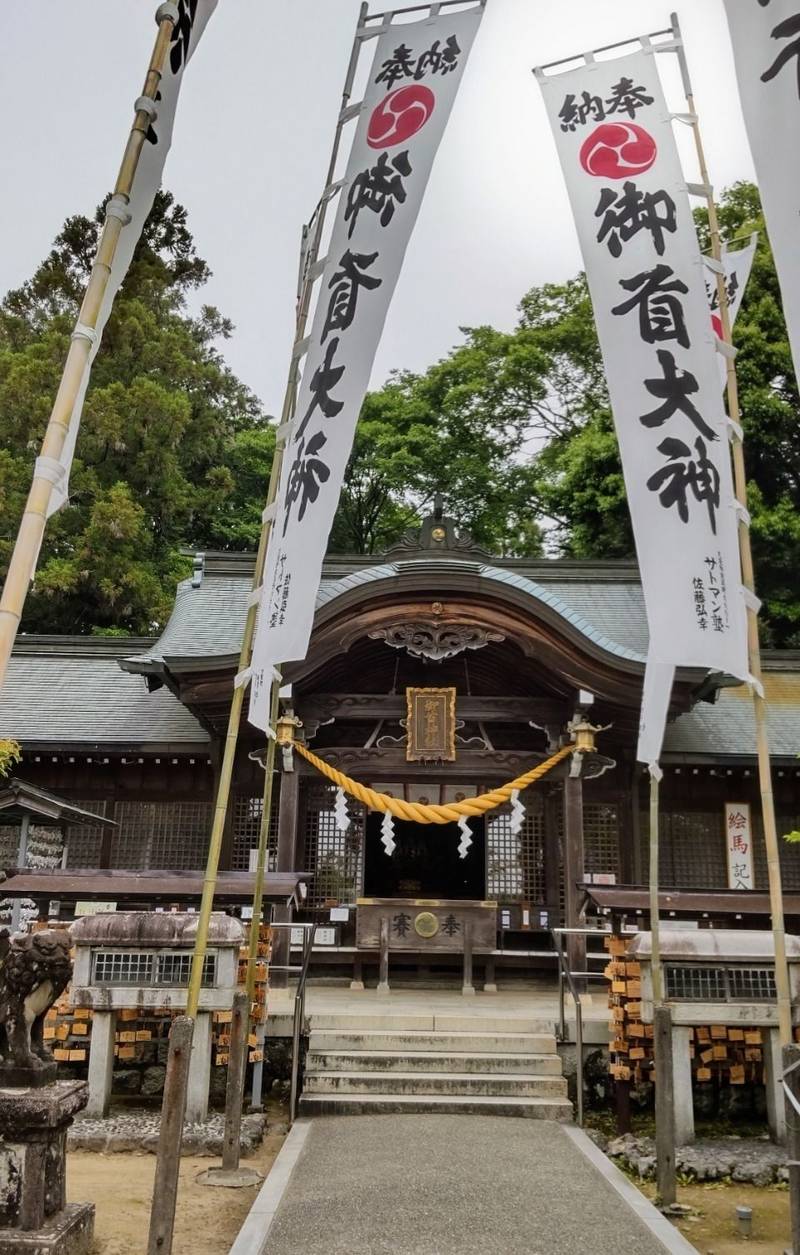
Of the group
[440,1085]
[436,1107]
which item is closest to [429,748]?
[440,1085]

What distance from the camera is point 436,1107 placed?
7.27 metres

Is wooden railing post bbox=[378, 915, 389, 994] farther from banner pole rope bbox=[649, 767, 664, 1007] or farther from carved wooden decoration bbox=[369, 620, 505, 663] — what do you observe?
banner pole rope bbox=[649, 767, 664, 1007]

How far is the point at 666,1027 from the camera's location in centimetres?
550

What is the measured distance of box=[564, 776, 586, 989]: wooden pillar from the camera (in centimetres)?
1086

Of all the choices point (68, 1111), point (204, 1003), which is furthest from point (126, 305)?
point (68, 1111)

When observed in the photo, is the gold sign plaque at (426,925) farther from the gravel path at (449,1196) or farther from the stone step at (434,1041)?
the gravel path at (449,1196)

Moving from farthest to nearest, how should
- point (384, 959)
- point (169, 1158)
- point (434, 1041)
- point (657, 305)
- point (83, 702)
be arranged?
point (83, 702), point (384, 959), point (434, 1041), point (657, 305), point (169, 1158)

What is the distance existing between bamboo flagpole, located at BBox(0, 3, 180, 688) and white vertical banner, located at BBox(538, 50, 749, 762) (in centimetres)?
300

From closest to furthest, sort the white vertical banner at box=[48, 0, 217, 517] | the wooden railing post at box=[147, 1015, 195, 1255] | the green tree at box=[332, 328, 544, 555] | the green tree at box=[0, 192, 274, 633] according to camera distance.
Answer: the white vertical banner at box=[48, 0, 217, 517] < the wooden railing post at box=[147, 1015, 195, 1255] < the green tree at box=[0, 192, 274, 633] < the green tree at box=[332, 328, 544, 555]

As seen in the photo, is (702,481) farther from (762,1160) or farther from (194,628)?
(194,628)

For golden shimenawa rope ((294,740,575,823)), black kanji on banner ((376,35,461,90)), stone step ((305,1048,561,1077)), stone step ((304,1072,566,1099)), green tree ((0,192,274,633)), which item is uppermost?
green tree ((0,192,274,633))

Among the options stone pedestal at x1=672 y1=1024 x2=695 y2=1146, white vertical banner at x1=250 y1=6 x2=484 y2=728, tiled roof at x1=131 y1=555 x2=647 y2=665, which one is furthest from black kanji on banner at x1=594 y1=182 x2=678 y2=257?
tiled roof at x1=131 y1=555 x2=647 y2=665

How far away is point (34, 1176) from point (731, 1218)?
12.5 ft

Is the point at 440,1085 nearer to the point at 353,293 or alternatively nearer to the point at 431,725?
the point at 431,725
